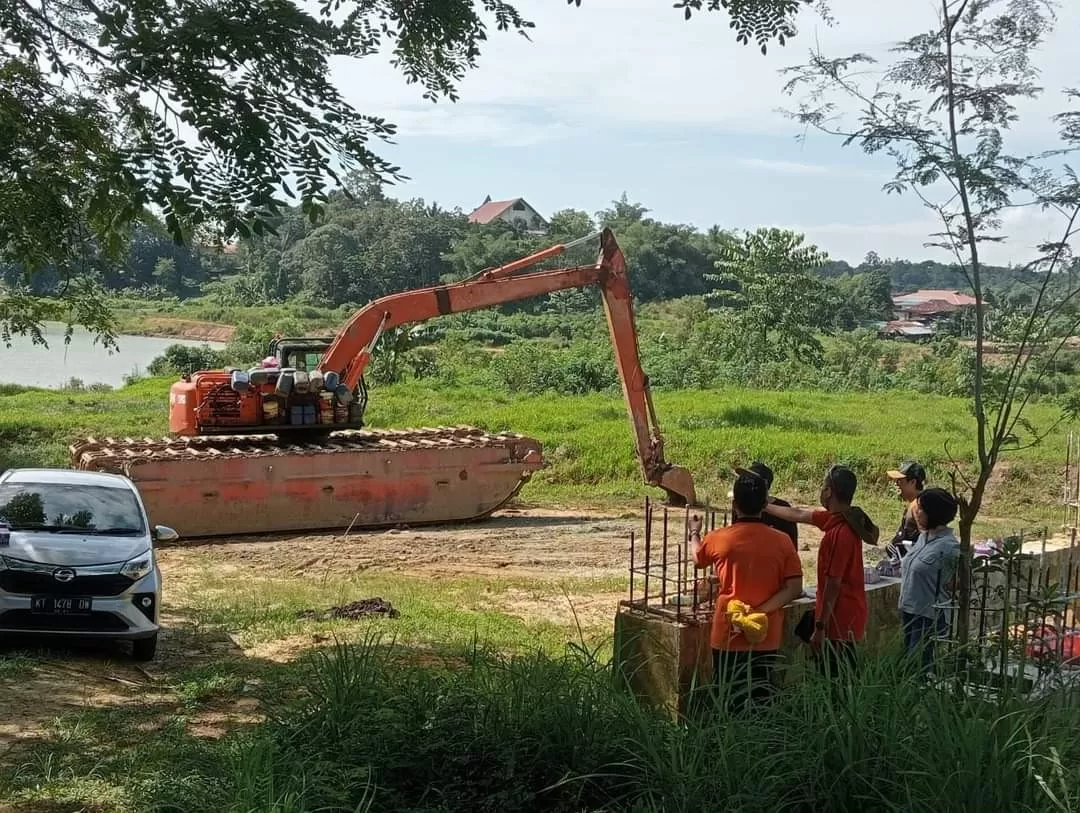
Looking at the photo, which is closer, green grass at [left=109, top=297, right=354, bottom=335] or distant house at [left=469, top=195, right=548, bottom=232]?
green grass at [left=109, top=297, right=354, bottom=335]

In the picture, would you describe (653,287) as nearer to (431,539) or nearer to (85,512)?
(431,539)

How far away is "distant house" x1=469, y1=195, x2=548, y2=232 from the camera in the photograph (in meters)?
102

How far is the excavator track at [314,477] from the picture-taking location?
1617cm

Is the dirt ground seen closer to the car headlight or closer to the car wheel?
the car wheel

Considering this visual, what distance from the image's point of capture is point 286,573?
14375 millimetres

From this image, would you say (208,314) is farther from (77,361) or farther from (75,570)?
(75,570)

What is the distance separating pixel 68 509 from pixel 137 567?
1007 millimetres

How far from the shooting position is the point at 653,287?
76.8m

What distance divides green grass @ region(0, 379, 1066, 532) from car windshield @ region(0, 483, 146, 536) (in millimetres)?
10866

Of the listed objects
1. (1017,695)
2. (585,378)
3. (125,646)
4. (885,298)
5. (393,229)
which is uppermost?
(393,229)

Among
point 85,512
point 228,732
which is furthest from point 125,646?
point 228,732

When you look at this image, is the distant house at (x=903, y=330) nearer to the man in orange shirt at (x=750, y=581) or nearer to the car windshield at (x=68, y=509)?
the car windshield at (x=68, y=509)

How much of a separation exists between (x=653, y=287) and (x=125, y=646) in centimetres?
6820

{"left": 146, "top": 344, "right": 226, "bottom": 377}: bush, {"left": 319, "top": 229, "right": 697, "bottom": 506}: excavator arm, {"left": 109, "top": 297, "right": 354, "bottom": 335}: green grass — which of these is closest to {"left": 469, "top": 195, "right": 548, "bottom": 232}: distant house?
{"left": 109, "top": 297, "right": 354, "bottom": 335}: green grass
